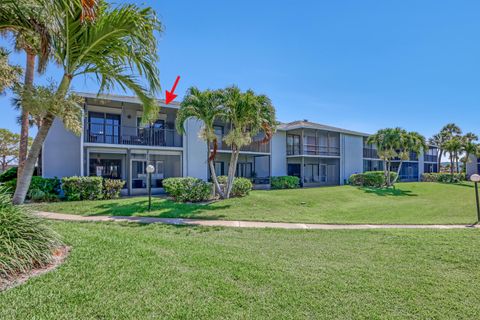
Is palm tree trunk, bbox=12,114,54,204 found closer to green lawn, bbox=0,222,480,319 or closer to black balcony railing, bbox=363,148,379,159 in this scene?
green lawn, bbox=0,222,480,319

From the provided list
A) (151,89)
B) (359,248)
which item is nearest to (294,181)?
(359,248)

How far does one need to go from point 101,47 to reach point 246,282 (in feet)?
18.0

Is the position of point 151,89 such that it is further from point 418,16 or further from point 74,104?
point 418,16

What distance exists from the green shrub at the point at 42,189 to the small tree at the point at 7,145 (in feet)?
89.1

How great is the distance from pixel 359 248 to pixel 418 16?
34.0ft

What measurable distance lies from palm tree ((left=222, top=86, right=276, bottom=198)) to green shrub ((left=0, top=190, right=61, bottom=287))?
1061 cm

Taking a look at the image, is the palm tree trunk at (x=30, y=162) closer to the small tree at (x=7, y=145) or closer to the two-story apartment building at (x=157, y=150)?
the two-story apartment building at (x=157, y=150)

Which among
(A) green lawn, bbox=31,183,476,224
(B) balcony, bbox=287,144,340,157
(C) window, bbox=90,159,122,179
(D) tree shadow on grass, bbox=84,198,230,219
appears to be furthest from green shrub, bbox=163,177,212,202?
(B) balcony, bbox=287,144,340,157

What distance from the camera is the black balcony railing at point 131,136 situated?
17.1 meters

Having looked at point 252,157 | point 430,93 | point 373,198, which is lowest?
point 373,198

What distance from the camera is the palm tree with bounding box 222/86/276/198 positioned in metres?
14.1

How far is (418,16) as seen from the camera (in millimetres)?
11305

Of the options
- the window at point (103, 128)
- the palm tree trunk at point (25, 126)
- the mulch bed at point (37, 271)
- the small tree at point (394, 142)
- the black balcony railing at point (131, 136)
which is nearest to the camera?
the mulch bed at point (37, 271)

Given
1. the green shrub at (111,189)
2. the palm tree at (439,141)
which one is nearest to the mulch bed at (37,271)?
the green shrub at (111,189)
